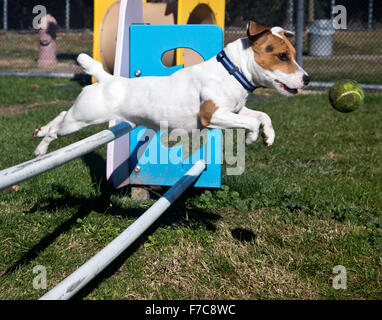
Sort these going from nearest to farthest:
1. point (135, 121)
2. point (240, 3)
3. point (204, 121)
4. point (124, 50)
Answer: point (204, 121) < point (135, 121) < point (124, 50) < point (240, 3)

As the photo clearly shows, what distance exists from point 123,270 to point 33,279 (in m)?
0.50

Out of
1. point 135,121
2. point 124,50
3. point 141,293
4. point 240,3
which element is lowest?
point 141,293

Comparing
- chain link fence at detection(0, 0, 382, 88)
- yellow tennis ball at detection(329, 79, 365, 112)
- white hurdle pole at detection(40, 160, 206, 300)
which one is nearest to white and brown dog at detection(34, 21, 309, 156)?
yellow tennis ball at detection(329, 79, 365, 112)

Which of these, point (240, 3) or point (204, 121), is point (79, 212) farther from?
point (240, 3)

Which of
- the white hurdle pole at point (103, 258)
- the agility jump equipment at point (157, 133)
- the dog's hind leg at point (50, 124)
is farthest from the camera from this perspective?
the agility jump equipment at point (157, 133)

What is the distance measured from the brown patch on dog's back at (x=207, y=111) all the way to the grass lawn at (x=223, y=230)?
2.70 feet

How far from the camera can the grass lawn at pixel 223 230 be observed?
273 cm

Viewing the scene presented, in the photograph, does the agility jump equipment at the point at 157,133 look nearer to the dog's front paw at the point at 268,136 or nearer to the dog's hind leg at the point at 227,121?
the dog's hind leg at the point at 227,121

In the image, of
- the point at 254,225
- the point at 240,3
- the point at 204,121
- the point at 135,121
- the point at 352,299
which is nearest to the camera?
the point at 352,299

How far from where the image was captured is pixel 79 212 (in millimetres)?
3654

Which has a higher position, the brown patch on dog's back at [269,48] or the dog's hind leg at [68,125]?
the brown patch on dog's back at [269,48]

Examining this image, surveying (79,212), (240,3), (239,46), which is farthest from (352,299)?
(240,3)

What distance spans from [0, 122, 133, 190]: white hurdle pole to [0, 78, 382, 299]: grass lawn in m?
0.79

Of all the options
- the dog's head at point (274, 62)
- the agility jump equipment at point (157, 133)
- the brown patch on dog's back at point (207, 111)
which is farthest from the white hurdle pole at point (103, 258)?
the dog's head at point (274, 62)
